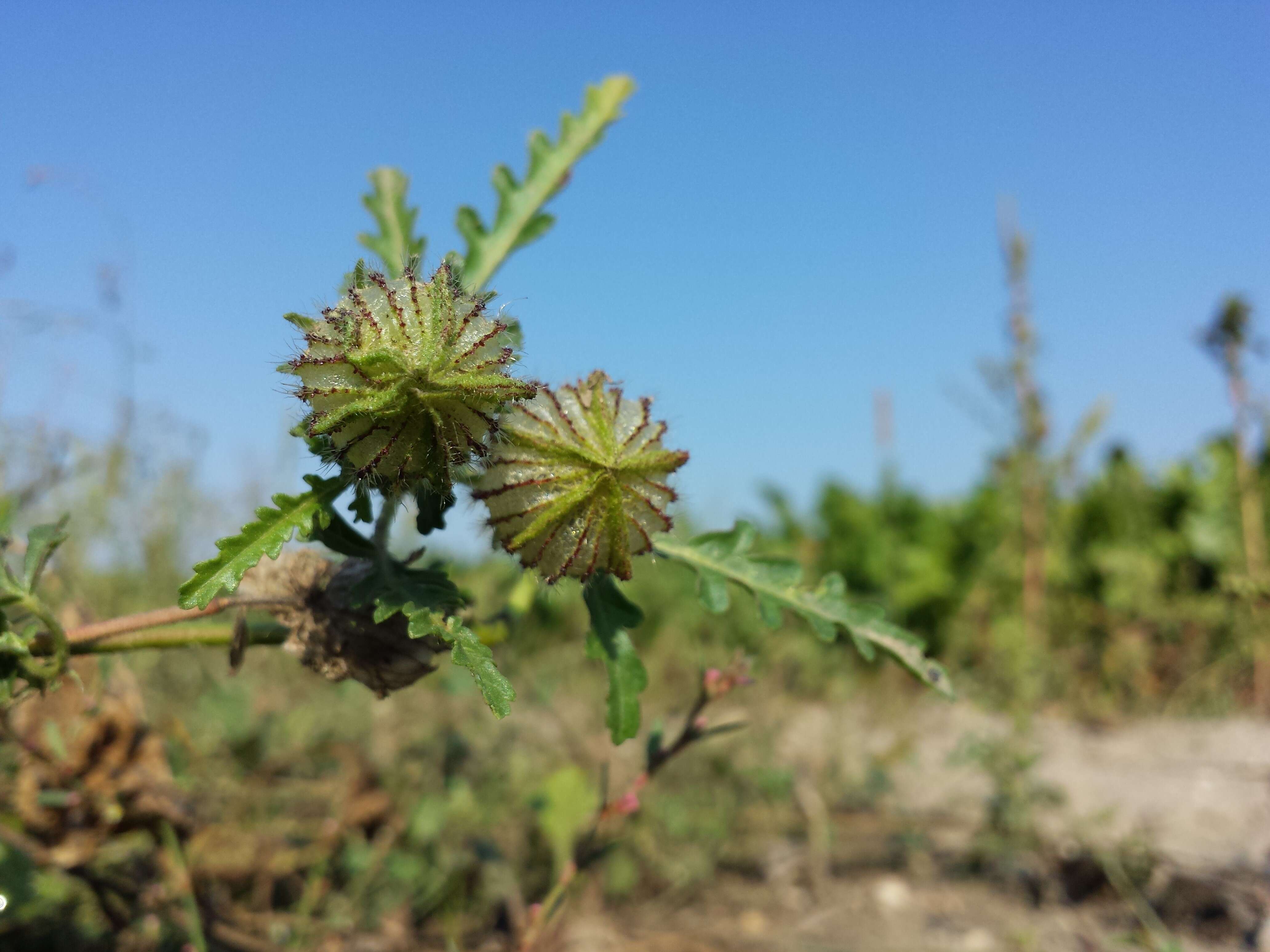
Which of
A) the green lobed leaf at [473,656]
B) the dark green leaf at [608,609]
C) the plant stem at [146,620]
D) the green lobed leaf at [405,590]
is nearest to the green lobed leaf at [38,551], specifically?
the plant stem at [146,620]

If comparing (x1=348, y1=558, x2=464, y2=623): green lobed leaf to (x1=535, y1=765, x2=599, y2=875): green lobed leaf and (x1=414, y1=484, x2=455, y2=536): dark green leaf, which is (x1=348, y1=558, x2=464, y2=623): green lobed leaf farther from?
(x1=535, y1=765, x2=599, y2=875): green lobed leaf

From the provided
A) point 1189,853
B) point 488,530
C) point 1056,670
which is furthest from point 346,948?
point 1056,670

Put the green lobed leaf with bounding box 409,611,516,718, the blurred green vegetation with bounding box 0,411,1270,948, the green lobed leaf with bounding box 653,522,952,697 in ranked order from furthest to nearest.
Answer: the blurred green vegetation with bounding box 0,411,1270,948, the green lobed leaf with bounding box 653,522,952,697, the green lobed leaf with bounding box 409,611,516,718

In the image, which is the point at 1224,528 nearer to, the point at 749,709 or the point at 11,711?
the point at 749,709

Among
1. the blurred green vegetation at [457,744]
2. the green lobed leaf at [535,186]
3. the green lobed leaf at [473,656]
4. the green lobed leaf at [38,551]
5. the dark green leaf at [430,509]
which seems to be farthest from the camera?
the blurred green vegetation at [457,744]

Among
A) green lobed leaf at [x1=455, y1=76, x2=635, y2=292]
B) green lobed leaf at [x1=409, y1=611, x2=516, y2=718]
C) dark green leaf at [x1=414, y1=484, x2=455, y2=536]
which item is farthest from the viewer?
green lobed leaf at [x1=455, y1=76, x2=635, y2=292]

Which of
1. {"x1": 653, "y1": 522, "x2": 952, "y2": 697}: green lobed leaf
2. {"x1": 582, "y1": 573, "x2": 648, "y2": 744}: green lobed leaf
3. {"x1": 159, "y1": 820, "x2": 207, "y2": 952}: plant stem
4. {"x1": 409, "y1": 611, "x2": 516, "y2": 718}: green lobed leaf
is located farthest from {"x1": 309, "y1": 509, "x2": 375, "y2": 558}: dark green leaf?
{"x1": 159, "y1": 820, "x2": 207, "y2": 952}: plant stem

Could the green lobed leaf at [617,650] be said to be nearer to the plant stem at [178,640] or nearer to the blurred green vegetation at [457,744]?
the blurred green vegetation at [457,744]
